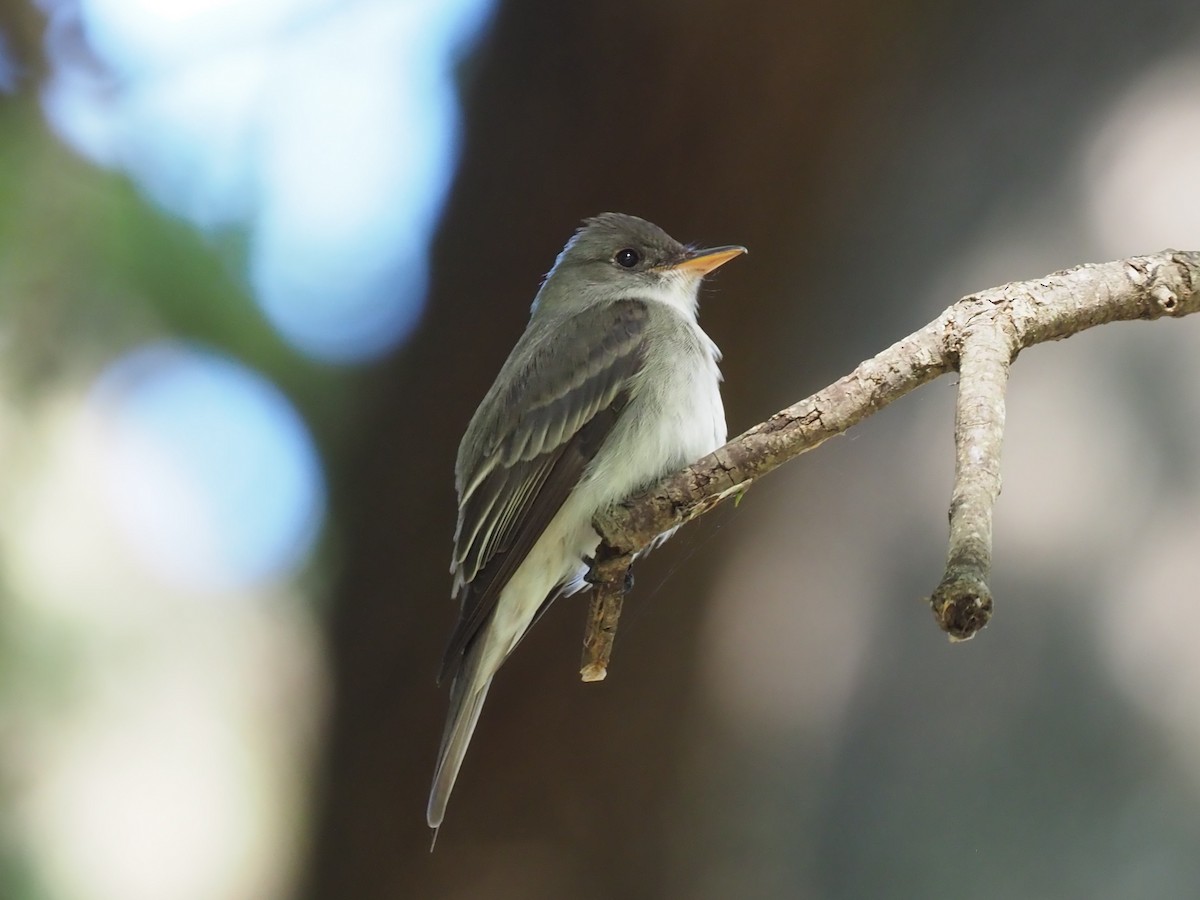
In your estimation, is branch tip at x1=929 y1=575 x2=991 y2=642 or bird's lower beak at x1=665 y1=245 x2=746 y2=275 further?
bird's lower beak at x1=665 y1=245 x2=746 y2=275

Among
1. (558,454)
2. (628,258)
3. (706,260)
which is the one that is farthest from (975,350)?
(628,258)

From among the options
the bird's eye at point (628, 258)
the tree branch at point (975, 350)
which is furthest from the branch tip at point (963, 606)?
the bird's eye at point (628, 258)

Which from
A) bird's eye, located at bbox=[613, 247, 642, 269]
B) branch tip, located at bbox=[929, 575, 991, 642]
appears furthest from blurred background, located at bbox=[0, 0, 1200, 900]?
branch tip, located at bbox=[929, 575, 991, 642]

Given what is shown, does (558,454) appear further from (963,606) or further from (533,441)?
(963,606)

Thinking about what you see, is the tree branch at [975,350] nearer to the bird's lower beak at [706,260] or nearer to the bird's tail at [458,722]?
the bird's tail at [458,722]

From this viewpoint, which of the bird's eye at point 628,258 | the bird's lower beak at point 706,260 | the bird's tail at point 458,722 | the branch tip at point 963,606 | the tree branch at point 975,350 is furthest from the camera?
the bird's eye at point 628,258

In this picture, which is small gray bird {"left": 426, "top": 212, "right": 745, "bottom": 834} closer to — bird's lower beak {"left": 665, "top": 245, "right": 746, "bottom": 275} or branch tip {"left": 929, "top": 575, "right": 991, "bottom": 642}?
bird's lower beak {"left": 665, "top": 245, "right": 746, "bottom": 275}
